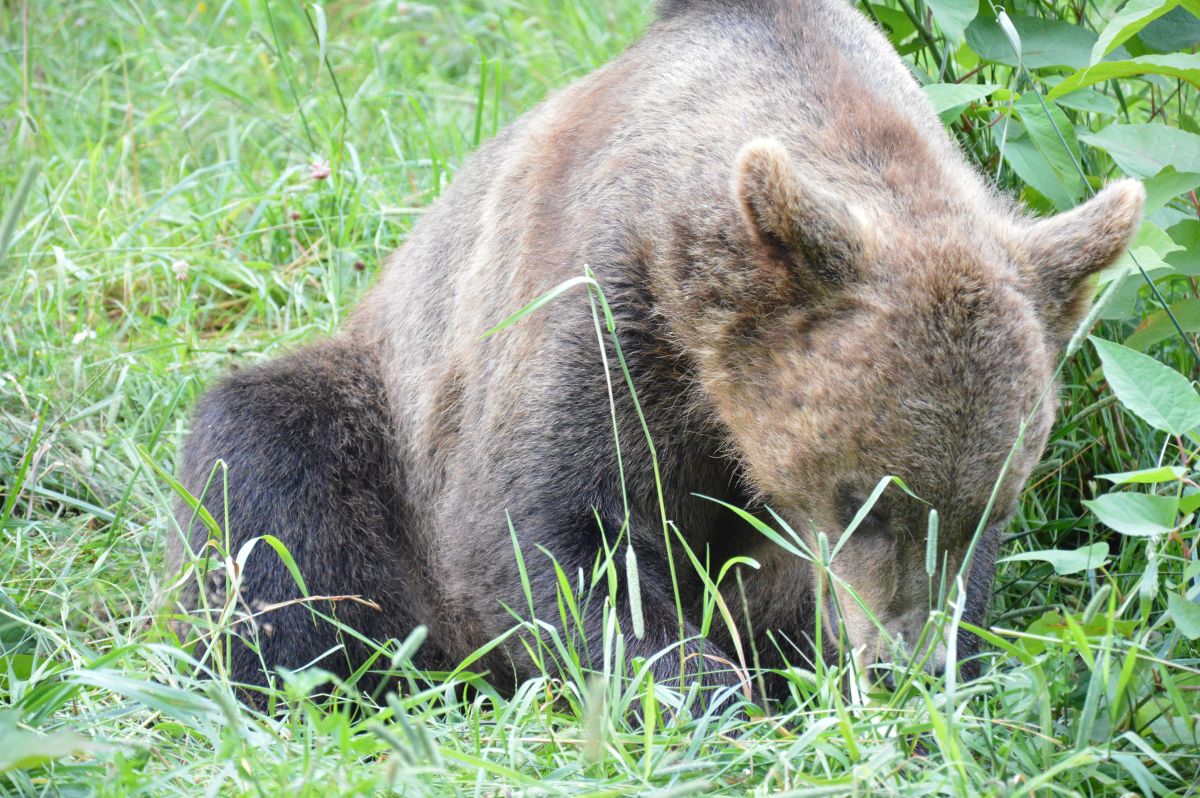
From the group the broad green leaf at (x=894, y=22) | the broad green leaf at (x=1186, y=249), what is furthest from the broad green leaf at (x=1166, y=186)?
the broad green leaf at (x=894, y=22)

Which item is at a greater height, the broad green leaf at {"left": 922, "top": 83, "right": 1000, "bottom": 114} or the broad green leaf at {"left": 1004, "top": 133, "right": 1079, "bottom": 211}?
the broad green leaf at {"left": 922, "top": 83, "right": 1000, "bottom": 114}

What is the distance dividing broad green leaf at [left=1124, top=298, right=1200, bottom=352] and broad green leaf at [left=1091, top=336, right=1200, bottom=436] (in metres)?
0.84

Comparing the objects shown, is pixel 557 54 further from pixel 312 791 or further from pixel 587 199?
pixel 312 791

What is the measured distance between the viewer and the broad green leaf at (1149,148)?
3.98 metres

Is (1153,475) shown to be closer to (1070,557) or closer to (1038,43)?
(1070,557)

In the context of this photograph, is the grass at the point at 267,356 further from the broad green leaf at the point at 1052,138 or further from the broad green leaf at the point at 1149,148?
the broad green leaf at the point at 1149,148

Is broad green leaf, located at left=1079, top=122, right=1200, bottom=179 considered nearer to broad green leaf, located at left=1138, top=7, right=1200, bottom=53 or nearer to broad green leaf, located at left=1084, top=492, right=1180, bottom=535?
broad green leaf, located at left=1138, top=7, right=1200, bottom=53

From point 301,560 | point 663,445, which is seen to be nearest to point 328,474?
point 301,560

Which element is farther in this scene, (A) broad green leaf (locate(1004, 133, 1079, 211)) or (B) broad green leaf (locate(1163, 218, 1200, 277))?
(A) broad green leaf (locate(1004, 133, 1079, 211))

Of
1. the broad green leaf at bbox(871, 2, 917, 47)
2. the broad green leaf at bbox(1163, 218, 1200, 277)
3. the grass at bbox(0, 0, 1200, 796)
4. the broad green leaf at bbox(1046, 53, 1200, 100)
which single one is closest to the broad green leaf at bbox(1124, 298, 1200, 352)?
the broad green leaf at bbox(1163, 218, 1200, 277)

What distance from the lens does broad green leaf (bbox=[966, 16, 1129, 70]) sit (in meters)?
4.46

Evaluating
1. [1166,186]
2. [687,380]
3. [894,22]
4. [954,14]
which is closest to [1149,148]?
[1166,186]

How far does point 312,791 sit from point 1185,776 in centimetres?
195

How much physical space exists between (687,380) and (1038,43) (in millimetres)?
1695
